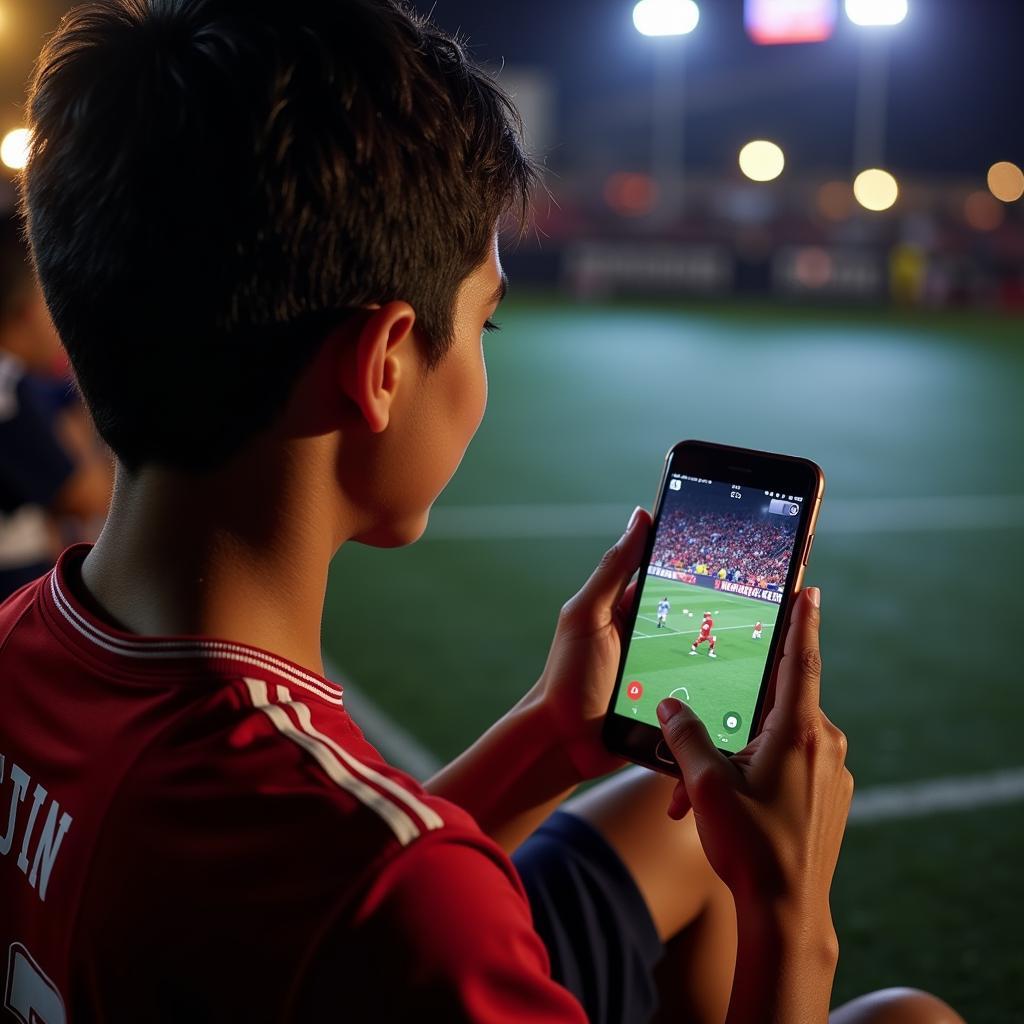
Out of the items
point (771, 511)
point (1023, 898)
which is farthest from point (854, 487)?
point (771, 511)

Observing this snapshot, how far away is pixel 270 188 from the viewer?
0.94 metres

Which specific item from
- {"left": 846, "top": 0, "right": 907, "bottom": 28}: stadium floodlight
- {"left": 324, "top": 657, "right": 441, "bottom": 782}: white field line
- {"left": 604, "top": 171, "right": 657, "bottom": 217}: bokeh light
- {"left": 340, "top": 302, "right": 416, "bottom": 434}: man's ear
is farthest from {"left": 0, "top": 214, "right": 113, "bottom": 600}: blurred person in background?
{"left": 604, "top": 171, "right": 657, "bottom": 217}: bokeh light

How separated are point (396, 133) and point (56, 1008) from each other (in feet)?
2.46

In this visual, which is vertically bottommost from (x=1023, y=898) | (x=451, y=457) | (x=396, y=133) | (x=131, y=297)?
(x=1023, y=898)

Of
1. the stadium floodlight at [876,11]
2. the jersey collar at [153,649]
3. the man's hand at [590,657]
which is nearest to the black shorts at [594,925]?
the man's hand at [590,657]

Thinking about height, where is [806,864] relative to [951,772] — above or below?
above

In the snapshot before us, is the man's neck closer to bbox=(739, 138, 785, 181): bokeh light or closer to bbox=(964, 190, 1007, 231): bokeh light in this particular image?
bbox=(964, 190, 1007, 231): bokeh light

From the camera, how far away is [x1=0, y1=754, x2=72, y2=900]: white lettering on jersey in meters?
0.94

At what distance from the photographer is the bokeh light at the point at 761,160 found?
1264 inches

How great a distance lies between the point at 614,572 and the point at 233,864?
798mm

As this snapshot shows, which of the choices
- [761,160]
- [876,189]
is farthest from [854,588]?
[761,160]

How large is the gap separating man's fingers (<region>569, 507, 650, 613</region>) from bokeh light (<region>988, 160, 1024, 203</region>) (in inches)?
1305

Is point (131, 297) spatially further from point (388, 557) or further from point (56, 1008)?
point (388, 557)

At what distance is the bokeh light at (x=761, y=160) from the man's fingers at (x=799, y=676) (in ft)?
107
